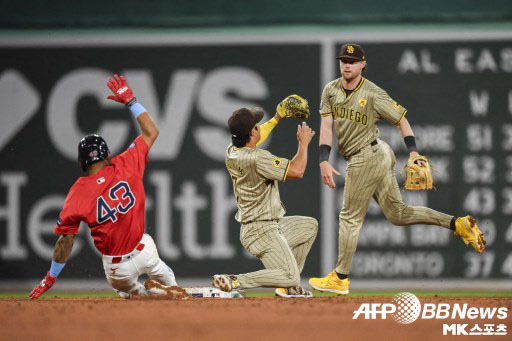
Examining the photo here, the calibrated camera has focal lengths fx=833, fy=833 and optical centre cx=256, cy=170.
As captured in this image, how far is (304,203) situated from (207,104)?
4.33ft

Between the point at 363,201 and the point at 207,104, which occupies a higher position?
the point at 207,104

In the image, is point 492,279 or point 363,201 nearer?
point 363,201

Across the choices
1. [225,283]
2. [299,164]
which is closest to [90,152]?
[225,283]

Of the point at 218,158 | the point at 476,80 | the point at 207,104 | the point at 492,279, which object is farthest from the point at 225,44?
the point at 492,279

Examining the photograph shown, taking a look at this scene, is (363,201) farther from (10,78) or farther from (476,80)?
(10,78)

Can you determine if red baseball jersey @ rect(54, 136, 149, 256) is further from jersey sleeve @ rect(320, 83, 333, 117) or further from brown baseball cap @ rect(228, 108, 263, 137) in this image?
jersey sleeve @ rect(320, 83, 333, 117)

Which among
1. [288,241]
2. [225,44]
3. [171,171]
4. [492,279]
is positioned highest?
[225,44]

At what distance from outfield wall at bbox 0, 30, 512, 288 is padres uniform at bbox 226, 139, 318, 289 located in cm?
199

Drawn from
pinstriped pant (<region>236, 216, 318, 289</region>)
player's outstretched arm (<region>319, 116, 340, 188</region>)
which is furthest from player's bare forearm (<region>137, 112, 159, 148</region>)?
player's outstretched arm (<region>319, 116, 340, 188</region>)

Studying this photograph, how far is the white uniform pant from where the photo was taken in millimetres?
5625

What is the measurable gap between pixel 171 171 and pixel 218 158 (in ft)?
1.53

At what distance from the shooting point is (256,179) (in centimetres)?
575

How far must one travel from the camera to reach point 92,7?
8039 millimetres

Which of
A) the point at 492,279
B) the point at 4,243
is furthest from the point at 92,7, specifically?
the point at 492,279
